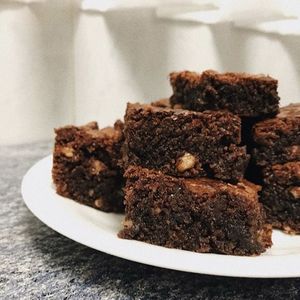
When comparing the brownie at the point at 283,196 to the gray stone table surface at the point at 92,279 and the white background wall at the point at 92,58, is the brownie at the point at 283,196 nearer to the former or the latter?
the gray stone table surface at the point at 92,279

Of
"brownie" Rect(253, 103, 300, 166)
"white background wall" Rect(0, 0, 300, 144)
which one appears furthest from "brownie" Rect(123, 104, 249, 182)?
"white background wall" Rect(0, 0, 300, 144)

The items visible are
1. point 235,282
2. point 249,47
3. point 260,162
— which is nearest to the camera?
point 235,282

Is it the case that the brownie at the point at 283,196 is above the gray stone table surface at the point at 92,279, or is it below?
above

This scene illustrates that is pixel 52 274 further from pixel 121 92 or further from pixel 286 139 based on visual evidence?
pixel 121 92

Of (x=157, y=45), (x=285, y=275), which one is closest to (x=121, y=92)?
(x=157, y=45)

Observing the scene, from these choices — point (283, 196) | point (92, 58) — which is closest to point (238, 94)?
point (283, 196)

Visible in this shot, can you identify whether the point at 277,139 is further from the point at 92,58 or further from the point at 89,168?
the point at 92,58

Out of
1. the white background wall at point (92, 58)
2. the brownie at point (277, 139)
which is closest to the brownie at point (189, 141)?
the brownie at point (277, 139)
